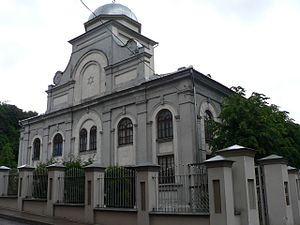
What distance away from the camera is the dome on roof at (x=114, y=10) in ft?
86.2

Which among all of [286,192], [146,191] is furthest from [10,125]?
[286,192]

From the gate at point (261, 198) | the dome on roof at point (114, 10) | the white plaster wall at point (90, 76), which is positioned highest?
the dome on roof at point (114, 10)

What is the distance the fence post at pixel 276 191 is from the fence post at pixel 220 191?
286 centimetres

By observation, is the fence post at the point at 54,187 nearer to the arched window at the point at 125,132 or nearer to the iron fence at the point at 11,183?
the iron fence at the point at 11,183

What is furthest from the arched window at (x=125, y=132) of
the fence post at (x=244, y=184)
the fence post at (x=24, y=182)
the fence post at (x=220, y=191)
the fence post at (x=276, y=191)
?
the fence post at (x=220, y=191)

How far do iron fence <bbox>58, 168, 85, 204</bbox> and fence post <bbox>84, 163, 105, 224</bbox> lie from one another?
2.39 ft

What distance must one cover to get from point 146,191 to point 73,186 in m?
4.33

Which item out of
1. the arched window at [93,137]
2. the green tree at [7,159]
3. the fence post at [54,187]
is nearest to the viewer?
the fence post at [54,187]

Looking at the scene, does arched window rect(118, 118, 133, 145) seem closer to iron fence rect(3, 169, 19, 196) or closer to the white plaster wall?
the white plaster wall

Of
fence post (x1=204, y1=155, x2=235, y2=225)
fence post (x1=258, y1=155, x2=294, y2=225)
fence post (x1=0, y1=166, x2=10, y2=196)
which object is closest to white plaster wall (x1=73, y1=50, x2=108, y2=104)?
fence post (x1=0, y1=166, x2=10, y2=196)

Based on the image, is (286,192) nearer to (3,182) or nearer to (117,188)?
(117,188)

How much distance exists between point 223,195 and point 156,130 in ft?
32.3

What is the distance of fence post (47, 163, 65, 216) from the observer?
1459 centimetres

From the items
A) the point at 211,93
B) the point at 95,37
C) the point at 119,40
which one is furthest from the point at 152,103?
the point at 95,37
